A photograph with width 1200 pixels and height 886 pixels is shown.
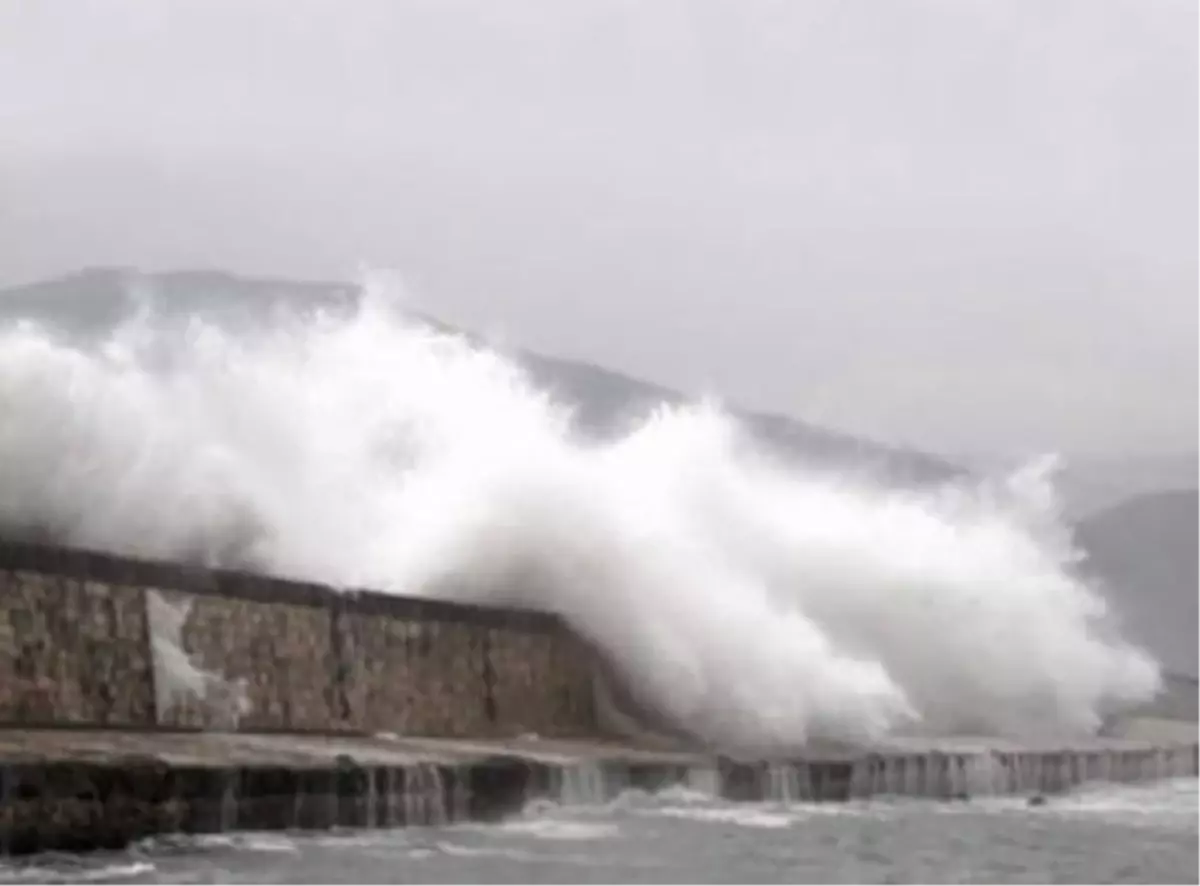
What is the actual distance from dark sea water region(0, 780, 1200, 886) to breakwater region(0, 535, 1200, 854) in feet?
0.84

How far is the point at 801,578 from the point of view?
23.6 m

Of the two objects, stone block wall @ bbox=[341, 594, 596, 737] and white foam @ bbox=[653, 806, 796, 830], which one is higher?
stone block wall @ bbox=[341, 594, 596, 737]

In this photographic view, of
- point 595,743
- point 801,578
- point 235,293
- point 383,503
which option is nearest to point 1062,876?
A: point 595,743

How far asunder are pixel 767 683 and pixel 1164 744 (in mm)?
6154

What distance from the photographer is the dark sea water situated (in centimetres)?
913

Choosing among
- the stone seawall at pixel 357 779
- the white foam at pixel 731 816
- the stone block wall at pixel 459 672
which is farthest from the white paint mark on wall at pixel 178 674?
the white foam at pixel 731 816

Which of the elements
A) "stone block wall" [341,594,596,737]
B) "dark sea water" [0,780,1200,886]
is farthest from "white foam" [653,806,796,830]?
"stone block wall" [341,594,596,737]

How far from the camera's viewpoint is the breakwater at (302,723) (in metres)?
10.0

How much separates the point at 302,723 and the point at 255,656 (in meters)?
0.68

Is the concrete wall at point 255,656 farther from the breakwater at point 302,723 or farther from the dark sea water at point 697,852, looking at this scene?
the dark sea water at point 697,852

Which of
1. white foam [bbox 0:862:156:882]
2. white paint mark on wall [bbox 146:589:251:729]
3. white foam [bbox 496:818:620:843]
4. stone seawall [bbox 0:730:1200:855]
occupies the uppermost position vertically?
white paint mark on wall [bbox 146:589:251:729]

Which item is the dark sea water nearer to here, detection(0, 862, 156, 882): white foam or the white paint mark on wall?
detection(0, 862, 156, 882): white foam

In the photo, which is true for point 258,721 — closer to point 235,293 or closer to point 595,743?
point 595,743

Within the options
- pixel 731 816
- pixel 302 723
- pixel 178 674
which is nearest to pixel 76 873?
pixel 178 674
